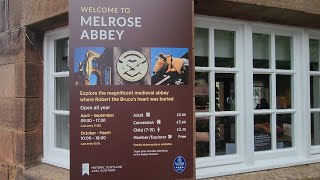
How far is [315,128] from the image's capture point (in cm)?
417

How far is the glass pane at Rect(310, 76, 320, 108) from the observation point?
4.11 m

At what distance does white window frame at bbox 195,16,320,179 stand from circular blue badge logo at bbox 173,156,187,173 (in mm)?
491

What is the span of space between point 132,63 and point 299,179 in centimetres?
220

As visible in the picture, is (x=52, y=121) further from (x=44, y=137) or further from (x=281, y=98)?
(x=281, y=98)

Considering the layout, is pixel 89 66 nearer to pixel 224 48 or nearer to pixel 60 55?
pixel 60 55

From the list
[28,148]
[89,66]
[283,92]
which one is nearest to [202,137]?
[283,92]

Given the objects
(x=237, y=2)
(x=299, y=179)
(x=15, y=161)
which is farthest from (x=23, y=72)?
(x=299, y=179)

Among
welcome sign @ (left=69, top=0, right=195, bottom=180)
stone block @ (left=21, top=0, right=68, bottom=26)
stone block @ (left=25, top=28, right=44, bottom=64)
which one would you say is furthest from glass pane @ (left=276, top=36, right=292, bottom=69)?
stone block @ (left=25, top=28, right=44, bottom=64)

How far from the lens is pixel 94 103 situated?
8.96 feet

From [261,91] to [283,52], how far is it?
57 cm

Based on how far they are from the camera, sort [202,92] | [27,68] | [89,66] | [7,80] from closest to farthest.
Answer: [89,66] → [202,92] → [27,68] → [7,80]

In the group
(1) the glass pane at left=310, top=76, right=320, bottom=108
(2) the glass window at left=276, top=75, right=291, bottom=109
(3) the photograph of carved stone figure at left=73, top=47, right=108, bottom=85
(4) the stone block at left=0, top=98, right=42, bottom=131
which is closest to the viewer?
(3) the photograph of carved stone figure at left=73, top=47, right=108, bottom=85

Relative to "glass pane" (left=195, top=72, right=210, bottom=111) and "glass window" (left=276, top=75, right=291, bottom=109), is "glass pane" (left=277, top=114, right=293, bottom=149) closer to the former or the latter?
"glass window" (left=276, top=75, right=291, bottom=109)

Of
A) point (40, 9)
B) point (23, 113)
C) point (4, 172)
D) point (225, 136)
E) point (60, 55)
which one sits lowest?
point (4, 172)
